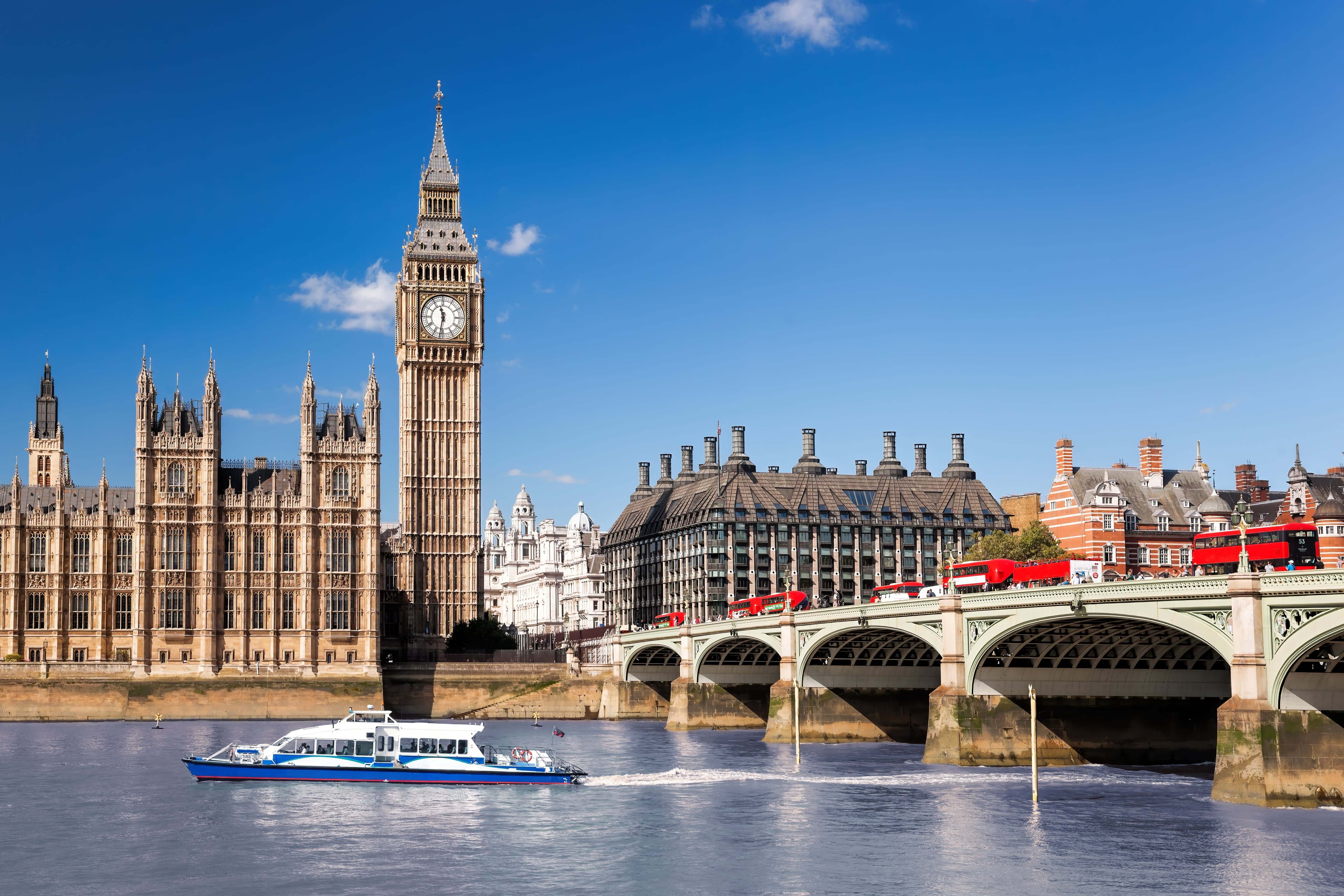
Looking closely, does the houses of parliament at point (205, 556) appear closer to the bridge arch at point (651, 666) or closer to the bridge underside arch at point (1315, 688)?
the bridge arch at point (651, 666)

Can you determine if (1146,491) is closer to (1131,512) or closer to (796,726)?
(1131,512)

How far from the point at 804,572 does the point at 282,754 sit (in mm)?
97801

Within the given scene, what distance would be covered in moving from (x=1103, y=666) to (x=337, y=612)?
76.5 meters

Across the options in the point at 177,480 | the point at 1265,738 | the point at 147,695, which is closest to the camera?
the point at 1265,738

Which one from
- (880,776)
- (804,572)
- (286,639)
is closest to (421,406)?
(286,639)

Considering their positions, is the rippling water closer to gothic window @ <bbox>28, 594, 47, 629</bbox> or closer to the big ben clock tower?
gothic window @ <bbox>28, 594, 47, 629</bbox>

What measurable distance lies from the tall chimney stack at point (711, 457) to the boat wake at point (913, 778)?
4296 inches

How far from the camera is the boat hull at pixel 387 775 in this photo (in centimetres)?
7375

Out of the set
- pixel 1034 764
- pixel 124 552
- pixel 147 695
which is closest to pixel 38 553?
pixel 124 552

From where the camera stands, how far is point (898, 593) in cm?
10106

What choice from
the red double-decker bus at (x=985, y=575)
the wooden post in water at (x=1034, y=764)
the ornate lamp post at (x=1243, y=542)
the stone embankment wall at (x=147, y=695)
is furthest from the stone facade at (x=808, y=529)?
the ornate lamp post at (x=1243, y=542)

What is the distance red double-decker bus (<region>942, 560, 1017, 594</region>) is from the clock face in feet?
258

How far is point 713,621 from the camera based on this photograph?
372 ft

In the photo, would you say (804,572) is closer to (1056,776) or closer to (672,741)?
(672,741)
